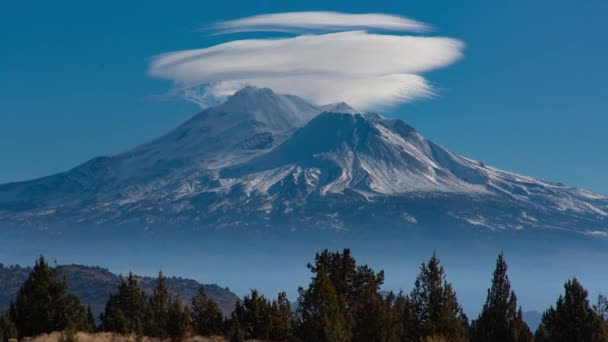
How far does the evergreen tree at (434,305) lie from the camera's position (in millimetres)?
65438

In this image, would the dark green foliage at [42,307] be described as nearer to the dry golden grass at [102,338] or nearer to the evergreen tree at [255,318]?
the dry golden grass at [102,338]

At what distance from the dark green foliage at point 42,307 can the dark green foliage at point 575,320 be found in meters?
31.0

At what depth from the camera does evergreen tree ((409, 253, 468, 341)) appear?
65438 millimetres

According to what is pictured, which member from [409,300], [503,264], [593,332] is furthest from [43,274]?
[593,332]

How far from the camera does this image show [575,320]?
61656mm

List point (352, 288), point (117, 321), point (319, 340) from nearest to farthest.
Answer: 1. point (319, 340)
2. point (117, 321)
3. point (352, 288)

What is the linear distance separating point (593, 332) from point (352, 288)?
23039 mm

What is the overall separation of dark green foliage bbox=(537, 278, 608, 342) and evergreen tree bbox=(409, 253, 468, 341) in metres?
6.60

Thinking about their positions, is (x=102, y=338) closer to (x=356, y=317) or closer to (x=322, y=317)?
(x=322, y=317)

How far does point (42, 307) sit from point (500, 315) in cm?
2952

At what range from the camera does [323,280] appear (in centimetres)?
6247

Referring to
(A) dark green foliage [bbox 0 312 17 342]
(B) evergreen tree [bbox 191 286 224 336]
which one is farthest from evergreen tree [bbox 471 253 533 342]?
(A) dark green foliage [bbox 0 312 17 342]

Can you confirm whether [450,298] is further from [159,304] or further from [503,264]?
[159,304]

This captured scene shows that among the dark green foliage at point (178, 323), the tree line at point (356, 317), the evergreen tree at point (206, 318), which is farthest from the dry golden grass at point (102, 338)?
the evergreen tree at point (206, 318)
